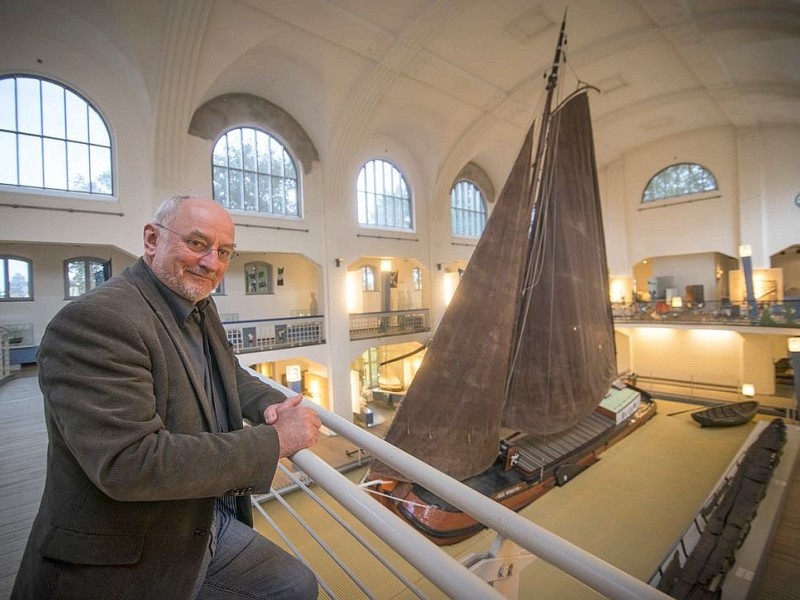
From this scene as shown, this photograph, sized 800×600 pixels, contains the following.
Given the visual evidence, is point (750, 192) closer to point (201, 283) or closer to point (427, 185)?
point (427, 185)

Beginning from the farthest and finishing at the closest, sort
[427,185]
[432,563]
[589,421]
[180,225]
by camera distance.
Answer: [427,185]
[589,421]
[180,225]
[432,563]

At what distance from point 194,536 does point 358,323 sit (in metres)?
11.3

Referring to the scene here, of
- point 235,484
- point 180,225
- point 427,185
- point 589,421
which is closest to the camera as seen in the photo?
point 235,484

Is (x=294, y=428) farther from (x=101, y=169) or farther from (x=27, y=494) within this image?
(x=101, y=169)

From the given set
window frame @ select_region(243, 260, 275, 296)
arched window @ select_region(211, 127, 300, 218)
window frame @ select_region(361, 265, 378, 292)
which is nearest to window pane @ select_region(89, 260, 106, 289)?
window frame @ select_region(243, 260, 275, 296)

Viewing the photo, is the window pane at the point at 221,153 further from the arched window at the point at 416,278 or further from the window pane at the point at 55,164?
the arched window at the point at 416,278

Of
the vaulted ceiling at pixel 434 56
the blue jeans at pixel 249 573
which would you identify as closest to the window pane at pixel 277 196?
the vaulted ceiling at pixel 434 56

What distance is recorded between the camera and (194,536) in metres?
0.96

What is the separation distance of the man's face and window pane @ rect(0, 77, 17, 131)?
8857 millimetres

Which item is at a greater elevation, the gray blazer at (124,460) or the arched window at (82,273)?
the arched window at (82,273)

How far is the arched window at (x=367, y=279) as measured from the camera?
14875 mm

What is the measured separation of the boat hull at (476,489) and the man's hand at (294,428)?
11.8ft

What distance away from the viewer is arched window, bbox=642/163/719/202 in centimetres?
1513

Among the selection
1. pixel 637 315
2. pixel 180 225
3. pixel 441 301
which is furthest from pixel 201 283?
pixel 637 315
